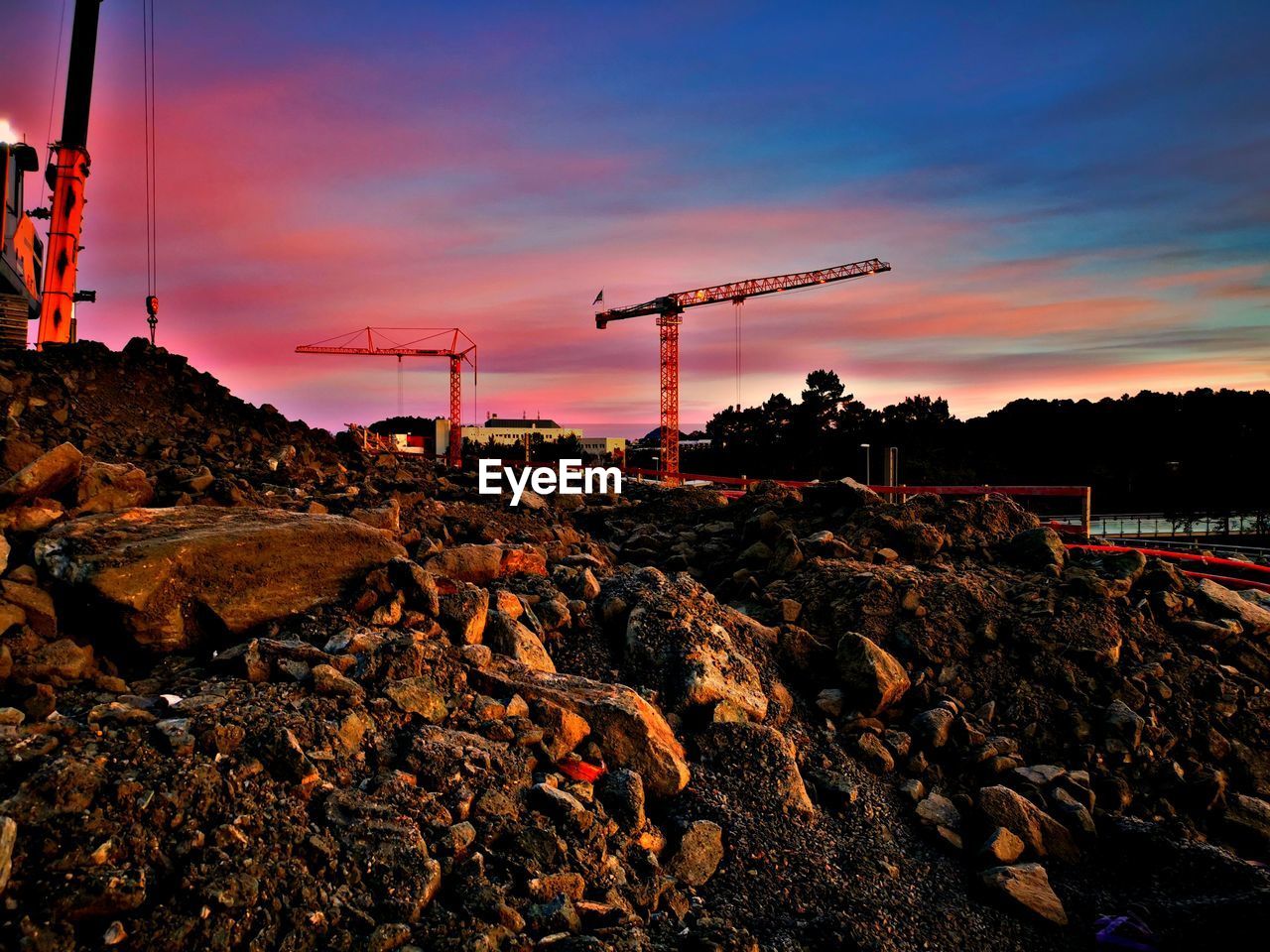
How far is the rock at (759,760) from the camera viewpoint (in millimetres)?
6027

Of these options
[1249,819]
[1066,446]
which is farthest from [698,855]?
[1066,446]

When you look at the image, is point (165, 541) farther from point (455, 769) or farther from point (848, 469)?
point (848, 469)

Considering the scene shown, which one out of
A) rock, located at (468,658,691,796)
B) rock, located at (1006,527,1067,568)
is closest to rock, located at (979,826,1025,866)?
rock, located at (468,658,691,796)

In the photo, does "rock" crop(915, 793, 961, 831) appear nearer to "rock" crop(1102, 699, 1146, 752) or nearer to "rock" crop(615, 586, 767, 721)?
"rock" crop(615, 586, 767, 721)

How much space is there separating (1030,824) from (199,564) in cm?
700

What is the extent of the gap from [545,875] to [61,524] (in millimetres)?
4824

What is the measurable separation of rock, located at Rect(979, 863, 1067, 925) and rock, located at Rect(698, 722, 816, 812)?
1.42 meters

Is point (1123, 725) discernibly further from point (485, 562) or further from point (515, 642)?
point (485, 562)

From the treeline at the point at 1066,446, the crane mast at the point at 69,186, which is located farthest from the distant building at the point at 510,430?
the crane mast at the point at 69,186

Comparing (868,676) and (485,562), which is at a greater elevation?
(485,562)

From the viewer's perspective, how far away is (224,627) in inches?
232

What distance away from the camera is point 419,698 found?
529cm

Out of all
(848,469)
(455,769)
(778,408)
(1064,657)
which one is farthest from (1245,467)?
(455,769)

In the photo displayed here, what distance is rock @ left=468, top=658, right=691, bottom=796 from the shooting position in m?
5.63
